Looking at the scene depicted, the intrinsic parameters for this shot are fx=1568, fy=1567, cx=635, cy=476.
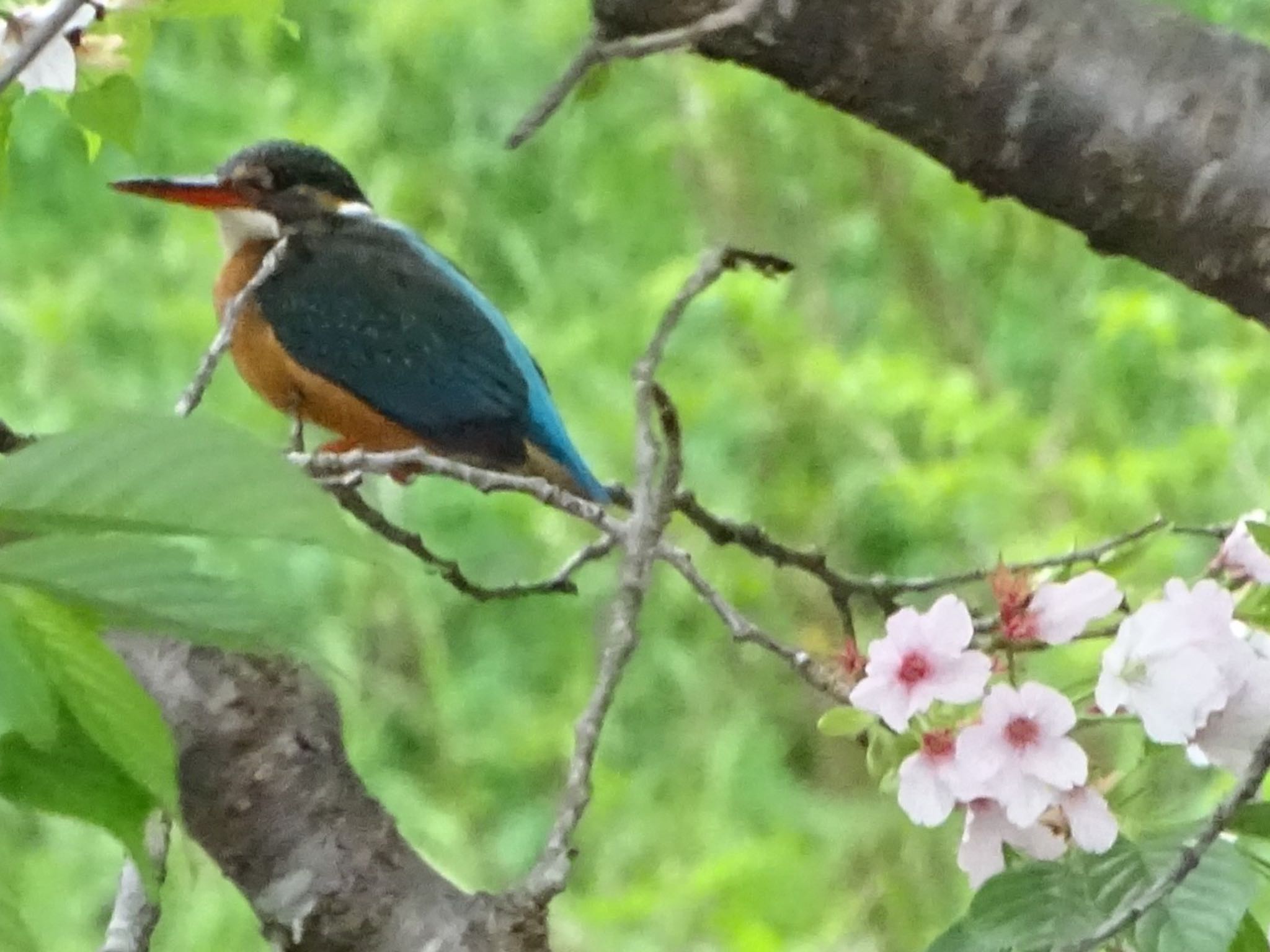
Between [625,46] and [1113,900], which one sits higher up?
[625,46]

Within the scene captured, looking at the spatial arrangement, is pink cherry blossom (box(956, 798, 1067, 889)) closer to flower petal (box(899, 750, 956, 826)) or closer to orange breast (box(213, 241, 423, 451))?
flower petal (box(899, 750, 956, 826))

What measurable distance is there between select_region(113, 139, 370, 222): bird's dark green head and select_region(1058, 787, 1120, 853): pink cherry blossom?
634 mm

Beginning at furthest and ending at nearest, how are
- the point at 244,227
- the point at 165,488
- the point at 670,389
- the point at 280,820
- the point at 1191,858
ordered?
the point at 670,389, the point at 244,227, the point at 280,820, the point at 1191,858, the point at 165,488

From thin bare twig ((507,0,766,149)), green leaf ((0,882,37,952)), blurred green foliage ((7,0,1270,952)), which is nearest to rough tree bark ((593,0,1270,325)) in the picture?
thin bare twig ((507,0,766,149))

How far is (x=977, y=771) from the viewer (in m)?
0.41

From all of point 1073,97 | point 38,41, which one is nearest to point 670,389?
point 1073,97

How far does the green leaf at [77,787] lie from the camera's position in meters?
0.30

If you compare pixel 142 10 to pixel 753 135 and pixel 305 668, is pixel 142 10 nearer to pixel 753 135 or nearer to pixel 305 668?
pixel 305 668

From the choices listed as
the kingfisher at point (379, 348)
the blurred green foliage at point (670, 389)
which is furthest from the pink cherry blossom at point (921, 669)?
the blurred green foliage at point (670, 389)

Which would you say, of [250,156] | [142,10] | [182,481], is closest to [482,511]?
[250,156]

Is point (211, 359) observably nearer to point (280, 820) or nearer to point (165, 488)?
point (280, 820)

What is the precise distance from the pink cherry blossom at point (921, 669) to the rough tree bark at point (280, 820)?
0.44 feet

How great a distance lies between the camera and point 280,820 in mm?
473

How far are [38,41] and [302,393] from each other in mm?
515
